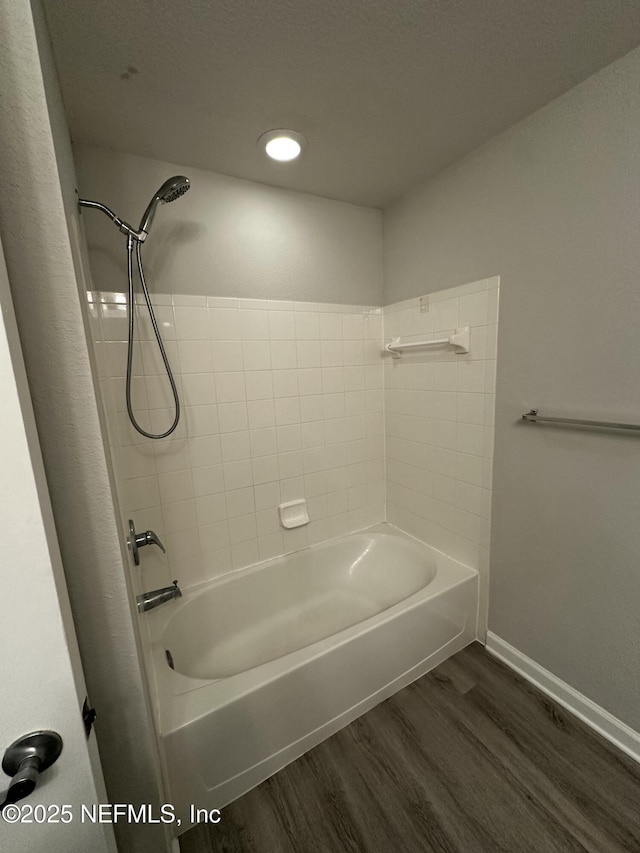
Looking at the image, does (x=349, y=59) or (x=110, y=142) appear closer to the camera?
(x=349, y=59)

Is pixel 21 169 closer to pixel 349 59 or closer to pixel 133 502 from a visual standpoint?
pixel 349 59

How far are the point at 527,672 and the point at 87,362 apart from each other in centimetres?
204

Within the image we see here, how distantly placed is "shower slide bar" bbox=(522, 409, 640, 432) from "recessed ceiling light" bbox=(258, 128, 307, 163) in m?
1.44

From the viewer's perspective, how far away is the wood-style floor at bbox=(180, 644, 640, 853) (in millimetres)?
1021

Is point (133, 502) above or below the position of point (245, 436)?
below

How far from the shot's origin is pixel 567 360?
1.26 meters

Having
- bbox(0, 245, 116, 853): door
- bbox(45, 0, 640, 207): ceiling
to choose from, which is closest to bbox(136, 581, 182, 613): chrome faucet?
bbox(0, 245, 116, 853): door

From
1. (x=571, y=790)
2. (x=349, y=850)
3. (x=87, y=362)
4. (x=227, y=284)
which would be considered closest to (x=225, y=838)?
(x=349, y=850)

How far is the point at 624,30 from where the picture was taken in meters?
0.95

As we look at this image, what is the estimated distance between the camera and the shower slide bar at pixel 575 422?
42.2 inches

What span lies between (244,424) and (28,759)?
1374 millimetres

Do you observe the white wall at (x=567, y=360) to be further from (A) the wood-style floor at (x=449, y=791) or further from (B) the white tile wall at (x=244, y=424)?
(B) the white tile wall at (x=244, y=424)

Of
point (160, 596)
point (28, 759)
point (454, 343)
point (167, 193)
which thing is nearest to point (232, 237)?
point (167, 193)

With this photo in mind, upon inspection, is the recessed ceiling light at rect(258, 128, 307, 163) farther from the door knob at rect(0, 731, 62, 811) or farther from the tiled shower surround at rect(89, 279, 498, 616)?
the door knob at rect(0, 731, 62, 811)
